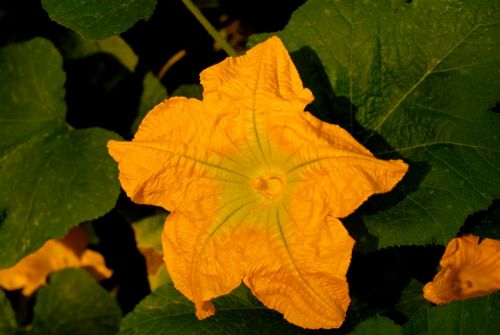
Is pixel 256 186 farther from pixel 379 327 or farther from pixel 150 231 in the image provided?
pixel 150 231

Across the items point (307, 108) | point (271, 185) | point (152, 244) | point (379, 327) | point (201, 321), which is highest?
point (307, 108)

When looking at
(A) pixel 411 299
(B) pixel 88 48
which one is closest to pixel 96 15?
(B) pixel 88 48

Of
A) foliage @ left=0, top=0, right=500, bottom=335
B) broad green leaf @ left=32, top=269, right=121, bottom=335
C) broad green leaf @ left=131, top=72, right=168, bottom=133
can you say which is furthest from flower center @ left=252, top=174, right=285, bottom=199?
broad green leaf @ left=32, top=269, right=121, bottom=335

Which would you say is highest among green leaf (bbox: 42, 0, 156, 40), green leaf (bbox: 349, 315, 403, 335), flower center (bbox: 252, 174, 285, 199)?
green leaf (bbox: 42, 0, 156, 40)

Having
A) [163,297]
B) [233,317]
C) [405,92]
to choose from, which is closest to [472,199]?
[405,92]

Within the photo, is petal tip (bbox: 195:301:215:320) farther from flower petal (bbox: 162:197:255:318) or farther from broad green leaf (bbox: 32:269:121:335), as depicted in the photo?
broad green leaf (bbox: 32:269:121:335)

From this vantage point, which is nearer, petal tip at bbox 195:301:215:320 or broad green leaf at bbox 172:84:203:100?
petal tip at bbox 195:301:215:320
